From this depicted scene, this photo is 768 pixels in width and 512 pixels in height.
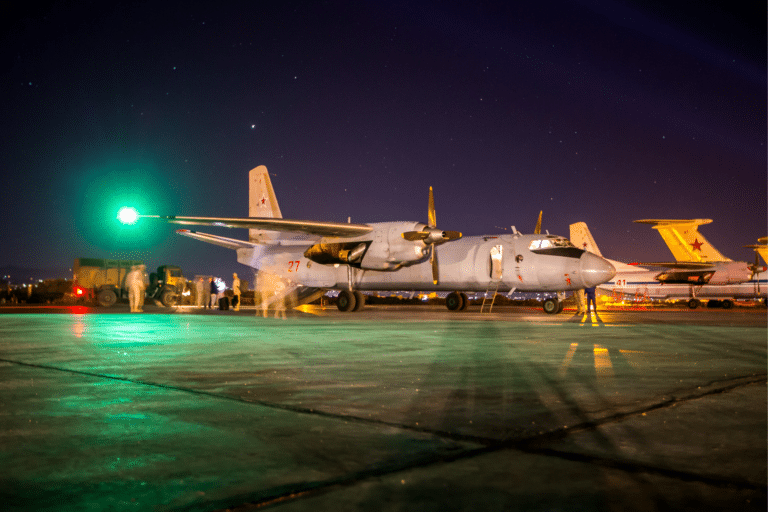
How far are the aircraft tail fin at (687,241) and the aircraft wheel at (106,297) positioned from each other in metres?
36.9

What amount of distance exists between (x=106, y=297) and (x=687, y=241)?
4015 cm

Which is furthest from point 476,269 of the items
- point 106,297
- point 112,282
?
point 112,282

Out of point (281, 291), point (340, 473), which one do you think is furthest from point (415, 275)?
point (340, 473)

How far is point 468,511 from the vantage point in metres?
2.27

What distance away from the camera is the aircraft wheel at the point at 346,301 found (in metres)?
24.3

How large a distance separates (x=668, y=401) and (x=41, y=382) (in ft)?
18.0

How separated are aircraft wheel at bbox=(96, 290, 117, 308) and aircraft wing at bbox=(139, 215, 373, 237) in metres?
14.3

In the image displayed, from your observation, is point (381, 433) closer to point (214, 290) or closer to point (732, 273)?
point (214, 290)

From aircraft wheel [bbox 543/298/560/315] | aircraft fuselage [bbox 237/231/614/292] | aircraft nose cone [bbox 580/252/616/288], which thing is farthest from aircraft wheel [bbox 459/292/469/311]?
aircraft nose cone [bbox 580/252/616/288]

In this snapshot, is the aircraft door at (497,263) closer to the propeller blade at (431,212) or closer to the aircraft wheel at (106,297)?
the propeller blade at (431,212)

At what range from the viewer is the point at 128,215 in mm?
19266

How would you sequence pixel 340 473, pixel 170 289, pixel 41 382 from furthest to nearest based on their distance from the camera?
pixel 170 289 → pixel 41 382 → pixel 340 473

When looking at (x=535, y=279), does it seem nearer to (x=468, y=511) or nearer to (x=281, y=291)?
(x=281, y=291)

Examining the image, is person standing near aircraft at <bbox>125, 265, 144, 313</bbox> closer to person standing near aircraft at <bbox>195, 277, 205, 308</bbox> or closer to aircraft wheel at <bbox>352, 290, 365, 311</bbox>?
person standing near aircraft at <bbox>195, 277, 205, 308</bbox>
